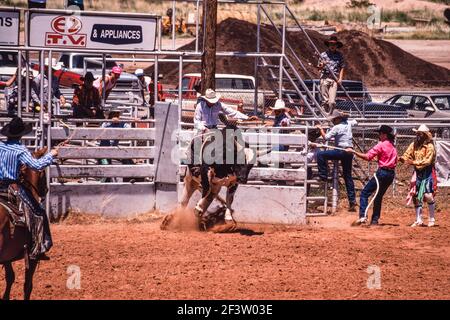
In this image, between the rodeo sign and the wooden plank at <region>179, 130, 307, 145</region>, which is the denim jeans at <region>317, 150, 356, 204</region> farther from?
the rodeo sign

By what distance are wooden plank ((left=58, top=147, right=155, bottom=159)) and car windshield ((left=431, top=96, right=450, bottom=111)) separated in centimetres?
1309

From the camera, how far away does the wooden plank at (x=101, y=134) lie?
51.6ft

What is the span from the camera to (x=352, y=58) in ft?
145

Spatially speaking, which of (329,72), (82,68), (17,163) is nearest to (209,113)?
(329,72)

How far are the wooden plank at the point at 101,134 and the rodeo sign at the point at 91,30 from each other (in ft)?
4.55

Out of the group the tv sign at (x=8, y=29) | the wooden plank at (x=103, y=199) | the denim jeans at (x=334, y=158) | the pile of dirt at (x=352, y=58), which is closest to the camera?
the tv sign at (x=8, y=29)

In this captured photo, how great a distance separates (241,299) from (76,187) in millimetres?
6148

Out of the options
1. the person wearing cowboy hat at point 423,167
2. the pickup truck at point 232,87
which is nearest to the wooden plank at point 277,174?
the person wearing cowboy hat at point 423,167

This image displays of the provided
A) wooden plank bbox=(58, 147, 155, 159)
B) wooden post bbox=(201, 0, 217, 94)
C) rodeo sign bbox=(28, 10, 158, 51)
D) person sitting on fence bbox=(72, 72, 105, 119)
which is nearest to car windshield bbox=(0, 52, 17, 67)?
person sitting on fence bbox=(72, 72, 105, 119)

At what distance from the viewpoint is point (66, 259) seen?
12586mm

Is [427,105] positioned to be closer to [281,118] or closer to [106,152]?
[281,118]

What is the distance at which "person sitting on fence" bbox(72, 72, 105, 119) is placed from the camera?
17.4 m

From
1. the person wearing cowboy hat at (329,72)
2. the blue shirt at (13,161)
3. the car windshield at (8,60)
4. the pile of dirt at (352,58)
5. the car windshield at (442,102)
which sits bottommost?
the blue shirt at (13,161)

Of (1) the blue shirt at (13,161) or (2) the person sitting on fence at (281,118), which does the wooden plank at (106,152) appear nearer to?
(2) the person sitting on fence at (281,118)
